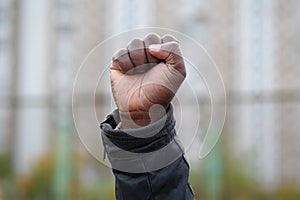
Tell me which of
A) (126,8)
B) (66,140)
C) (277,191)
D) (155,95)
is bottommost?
(277,191)

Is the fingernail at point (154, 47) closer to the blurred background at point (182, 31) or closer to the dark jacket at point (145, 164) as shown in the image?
the dark jacket at point (145, 164)

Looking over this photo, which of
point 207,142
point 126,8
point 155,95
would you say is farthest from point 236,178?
point 155,95

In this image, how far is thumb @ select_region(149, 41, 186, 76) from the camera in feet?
2.35

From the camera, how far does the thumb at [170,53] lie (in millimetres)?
717

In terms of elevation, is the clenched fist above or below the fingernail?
below

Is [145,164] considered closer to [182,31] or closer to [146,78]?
[146,78]

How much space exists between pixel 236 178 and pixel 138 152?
3.07m

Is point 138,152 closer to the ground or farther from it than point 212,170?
farther from it

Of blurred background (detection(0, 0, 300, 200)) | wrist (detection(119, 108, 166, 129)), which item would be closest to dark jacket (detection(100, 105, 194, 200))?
wrist (detection(119, 108, 166, 129))

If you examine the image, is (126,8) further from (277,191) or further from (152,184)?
(152,184)

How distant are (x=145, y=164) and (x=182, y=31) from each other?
4967mm

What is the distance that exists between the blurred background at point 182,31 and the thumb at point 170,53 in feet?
11.2

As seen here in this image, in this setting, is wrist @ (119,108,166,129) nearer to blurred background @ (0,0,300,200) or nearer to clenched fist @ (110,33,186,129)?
clenched fist @ (110,33,186,129)

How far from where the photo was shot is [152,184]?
0.70 m
